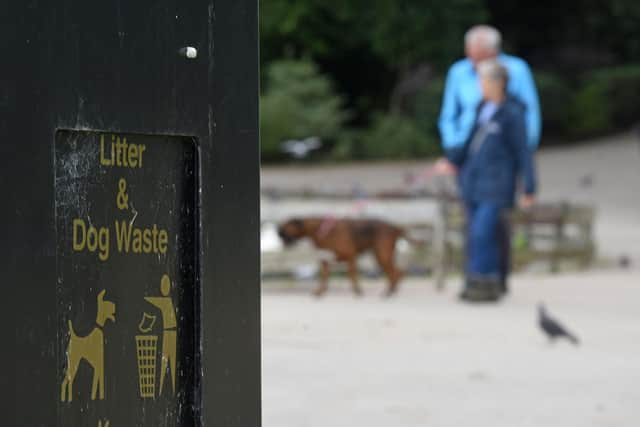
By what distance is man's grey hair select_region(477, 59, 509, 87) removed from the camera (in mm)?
11164

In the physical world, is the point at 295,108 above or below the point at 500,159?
above

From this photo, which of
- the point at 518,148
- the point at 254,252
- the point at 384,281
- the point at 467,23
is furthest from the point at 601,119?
the point at 254,252

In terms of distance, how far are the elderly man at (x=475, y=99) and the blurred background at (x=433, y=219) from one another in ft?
3.67

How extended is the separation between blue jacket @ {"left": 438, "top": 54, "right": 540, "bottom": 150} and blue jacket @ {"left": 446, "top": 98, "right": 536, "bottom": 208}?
99mm

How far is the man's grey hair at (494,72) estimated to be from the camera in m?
11.2

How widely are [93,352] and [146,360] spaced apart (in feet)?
0.48

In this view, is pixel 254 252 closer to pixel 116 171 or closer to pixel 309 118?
pixel 116 171

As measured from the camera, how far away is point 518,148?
11188 mm

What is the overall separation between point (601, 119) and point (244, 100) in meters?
32.6

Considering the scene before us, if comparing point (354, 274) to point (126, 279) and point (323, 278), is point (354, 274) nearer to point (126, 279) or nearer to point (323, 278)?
point (323, 278)

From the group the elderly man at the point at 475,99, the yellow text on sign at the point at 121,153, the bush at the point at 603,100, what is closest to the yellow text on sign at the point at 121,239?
the yellow text on sign at the point at 121,153

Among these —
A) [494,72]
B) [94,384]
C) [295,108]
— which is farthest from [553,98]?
[94,384]

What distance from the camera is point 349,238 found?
1179 cm

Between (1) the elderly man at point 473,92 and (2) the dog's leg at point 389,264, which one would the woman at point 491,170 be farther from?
(2) the dog's leg at point 389,264
